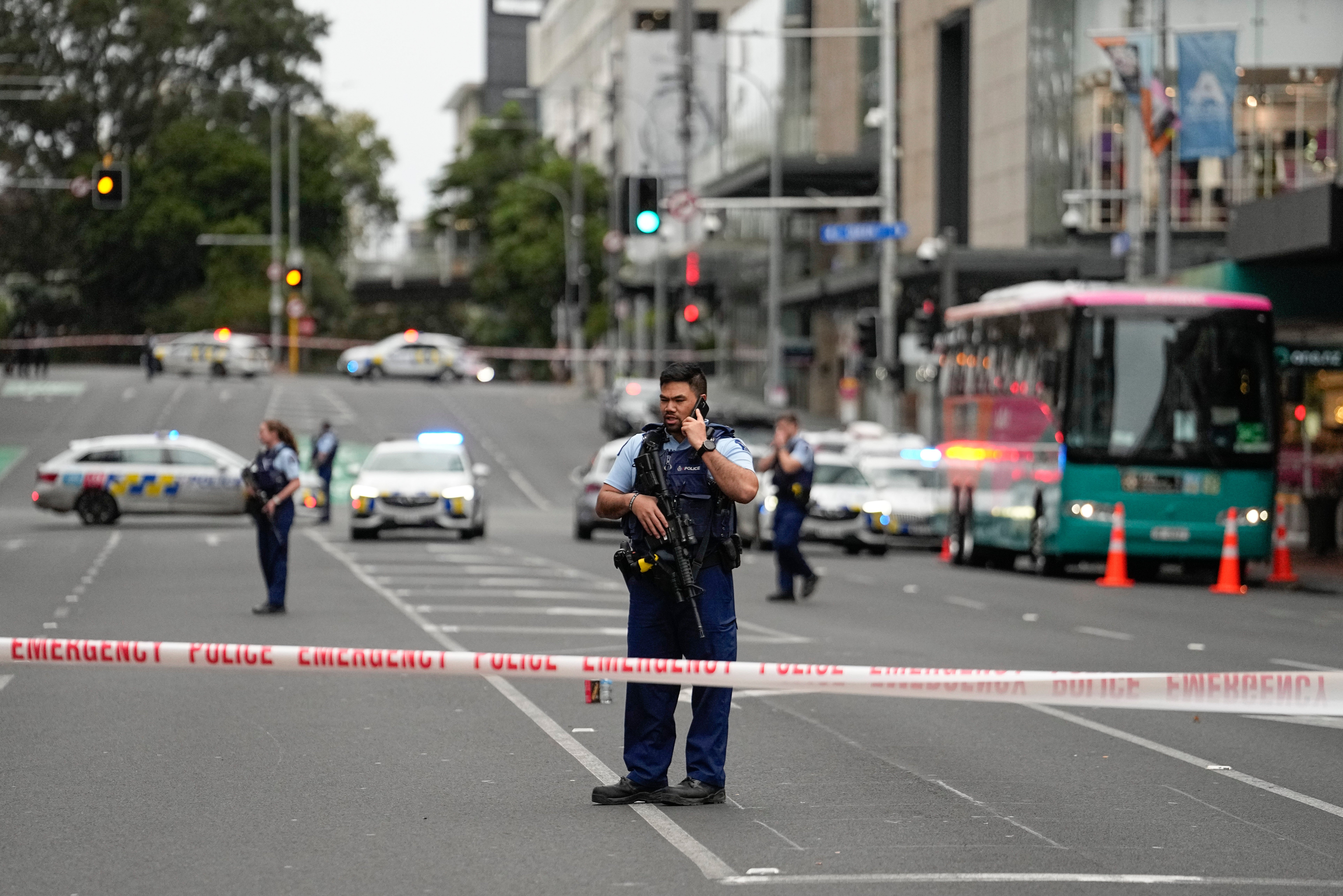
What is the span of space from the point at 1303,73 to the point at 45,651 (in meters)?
47.3

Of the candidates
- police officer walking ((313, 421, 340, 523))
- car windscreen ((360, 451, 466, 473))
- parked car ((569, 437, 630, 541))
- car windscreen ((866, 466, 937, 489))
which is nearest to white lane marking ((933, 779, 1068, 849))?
parked car ((569, 437, 630, 541))

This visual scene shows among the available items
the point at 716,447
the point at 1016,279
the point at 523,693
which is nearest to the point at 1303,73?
the point at 1016,279

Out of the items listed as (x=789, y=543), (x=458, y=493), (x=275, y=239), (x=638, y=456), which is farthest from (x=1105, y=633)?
(x=275, y=239)

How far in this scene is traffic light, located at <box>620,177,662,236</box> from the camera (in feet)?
90.0

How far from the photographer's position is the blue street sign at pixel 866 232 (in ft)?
126

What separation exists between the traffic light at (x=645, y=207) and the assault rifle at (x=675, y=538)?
60.0 feet

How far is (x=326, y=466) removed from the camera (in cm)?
3872

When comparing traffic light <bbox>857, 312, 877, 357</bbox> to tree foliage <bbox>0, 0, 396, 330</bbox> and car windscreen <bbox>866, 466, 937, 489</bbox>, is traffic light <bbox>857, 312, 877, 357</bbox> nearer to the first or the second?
car windscreen <bbox>866, 466, 937, 489</bbox>

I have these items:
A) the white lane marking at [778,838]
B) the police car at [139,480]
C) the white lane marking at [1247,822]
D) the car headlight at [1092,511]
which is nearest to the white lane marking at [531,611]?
the car headlight at [1092,511]

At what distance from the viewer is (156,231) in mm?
96375

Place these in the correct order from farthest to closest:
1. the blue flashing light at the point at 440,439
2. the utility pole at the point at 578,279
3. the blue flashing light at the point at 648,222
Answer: the utility pole at the point at 578,279
the blue flashing light at the point at 440,439
the blue flashing light at the point at 648,222

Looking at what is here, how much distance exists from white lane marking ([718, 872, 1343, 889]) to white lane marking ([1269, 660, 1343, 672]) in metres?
7.51

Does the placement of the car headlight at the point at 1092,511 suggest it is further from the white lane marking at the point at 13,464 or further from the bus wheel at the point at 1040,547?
the white lane marking at the point at 13,464

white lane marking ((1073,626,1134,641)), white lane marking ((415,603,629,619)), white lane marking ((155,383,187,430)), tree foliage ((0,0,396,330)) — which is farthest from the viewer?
tree foliage ((0,0,396,330))
